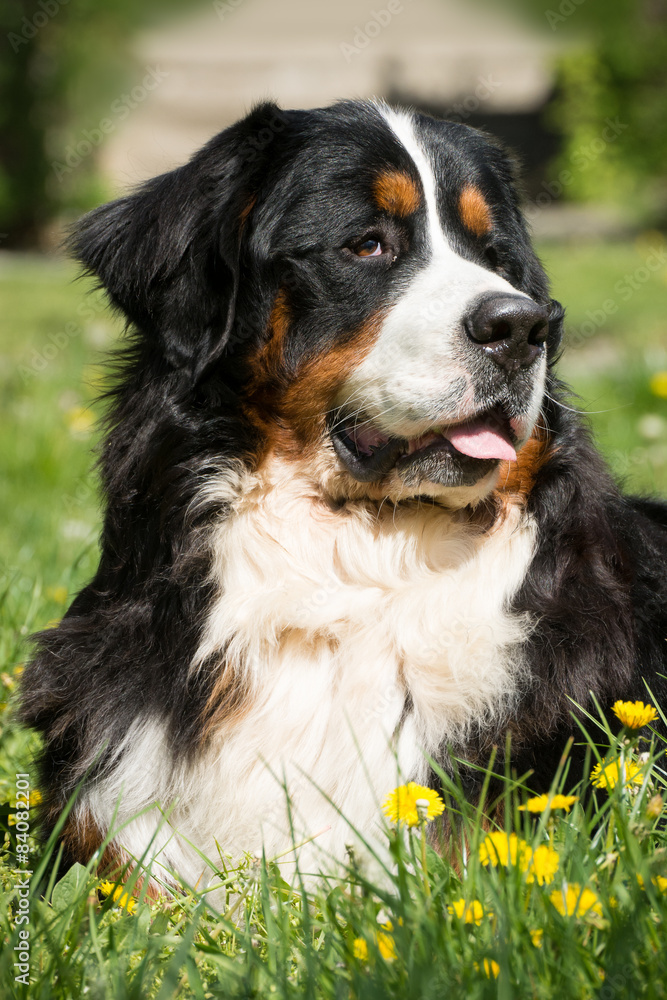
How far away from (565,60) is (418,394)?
18.7 metres

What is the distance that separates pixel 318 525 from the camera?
249cm

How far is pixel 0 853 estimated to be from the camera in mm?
2512

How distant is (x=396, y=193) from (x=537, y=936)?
1.73 m

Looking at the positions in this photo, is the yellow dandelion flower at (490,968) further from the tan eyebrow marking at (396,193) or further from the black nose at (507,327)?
the tan eyebrow marking at (396,193)

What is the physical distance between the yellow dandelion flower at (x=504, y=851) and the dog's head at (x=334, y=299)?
868mm

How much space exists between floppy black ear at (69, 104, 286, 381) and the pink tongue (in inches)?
24.3

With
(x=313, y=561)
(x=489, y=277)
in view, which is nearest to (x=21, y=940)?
(x=313, y=561)

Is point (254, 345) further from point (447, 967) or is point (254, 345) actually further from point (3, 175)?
point (3, 175)

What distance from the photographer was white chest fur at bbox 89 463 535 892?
7.50 feet

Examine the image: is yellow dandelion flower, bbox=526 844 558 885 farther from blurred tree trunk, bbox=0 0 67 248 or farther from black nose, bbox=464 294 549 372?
blurred tree trunk, bbox=0 0 67 248

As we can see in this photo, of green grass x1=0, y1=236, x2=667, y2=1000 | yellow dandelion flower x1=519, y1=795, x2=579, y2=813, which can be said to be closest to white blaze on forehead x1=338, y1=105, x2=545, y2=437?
green grass x1=0, y1=236, x2=667, y2=1000

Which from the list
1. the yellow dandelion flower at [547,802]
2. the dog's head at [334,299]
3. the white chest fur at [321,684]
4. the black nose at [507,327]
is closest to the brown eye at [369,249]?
the dog's head at [334,299]

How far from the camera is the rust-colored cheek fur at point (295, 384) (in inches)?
95.5

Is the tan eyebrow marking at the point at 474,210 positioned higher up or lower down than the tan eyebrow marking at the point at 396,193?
lower down
